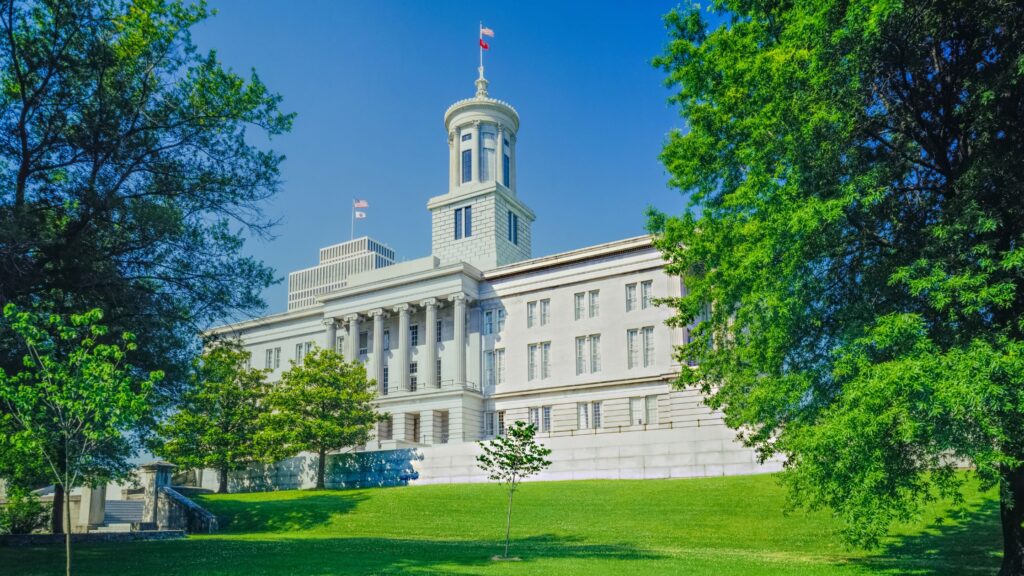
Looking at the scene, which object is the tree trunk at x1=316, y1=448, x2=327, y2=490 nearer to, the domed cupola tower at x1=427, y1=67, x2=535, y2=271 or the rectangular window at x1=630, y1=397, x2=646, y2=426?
the rectangular window at x1=630, y1=397, x2=646, y2=426

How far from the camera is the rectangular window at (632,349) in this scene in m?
58.1

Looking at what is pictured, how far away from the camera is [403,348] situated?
215 ft

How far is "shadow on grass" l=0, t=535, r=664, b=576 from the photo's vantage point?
735 inches

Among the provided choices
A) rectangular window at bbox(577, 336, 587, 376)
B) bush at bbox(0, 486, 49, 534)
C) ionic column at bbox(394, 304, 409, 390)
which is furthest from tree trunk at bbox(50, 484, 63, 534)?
rectangular window at bbox(577, 336, 587, 376)

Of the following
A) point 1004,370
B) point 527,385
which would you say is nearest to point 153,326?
point 1004,370

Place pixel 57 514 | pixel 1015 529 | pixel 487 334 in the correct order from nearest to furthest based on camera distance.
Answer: pixel 1015 529
pixel 57 514
pixel 487 334

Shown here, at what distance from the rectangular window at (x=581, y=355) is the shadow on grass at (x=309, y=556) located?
33.1m

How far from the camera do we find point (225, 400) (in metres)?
53.8

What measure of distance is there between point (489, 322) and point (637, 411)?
49.8 ft

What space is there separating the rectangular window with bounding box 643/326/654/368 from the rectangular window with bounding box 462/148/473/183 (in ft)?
85.3

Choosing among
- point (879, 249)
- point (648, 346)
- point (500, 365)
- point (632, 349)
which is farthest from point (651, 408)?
point (879, 249)

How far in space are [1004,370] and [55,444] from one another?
2083cm

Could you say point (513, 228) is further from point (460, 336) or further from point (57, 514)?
point (57, 514)

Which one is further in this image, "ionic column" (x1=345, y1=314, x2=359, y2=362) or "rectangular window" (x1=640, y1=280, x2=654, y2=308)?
"ionic column" (x1=345, y1=314, x2=359, y2=362)
